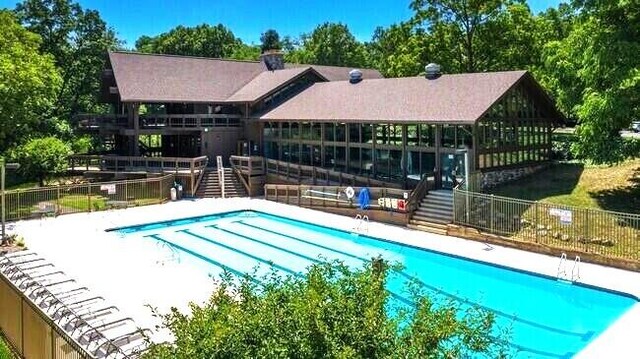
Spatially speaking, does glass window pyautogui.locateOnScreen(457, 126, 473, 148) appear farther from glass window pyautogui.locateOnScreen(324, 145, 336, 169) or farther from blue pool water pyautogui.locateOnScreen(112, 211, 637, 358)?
glass window pyautogui.locateOnScreen(324, 145, 336, 169)

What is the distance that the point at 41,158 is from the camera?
28062mm

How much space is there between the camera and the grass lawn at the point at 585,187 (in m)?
20.0

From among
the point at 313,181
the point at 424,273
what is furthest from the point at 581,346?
the point at 313,181

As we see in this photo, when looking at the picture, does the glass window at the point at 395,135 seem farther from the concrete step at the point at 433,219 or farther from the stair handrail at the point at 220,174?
the stair handrail at the point at 220,174

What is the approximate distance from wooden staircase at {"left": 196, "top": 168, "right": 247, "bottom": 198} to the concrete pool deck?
378 centimetres

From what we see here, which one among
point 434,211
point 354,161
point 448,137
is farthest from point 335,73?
point 434,211

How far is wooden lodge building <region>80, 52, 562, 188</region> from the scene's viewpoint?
23172 mm

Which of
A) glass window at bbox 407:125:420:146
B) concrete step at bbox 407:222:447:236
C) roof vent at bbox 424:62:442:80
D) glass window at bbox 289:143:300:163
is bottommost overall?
concrete step at bbox 407:222:447:236

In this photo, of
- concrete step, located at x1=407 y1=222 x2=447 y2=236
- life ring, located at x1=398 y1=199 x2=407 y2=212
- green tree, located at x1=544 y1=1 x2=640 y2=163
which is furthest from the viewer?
life ring, located at x1=398 y1=199 x2=407 y2=212

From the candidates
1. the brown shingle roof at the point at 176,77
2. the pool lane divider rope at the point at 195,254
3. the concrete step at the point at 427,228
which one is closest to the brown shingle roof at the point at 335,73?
the brown shingle roof at the point at 176,77

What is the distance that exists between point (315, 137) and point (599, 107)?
46.5 feet

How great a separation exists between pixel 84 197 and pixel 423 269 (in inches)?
657

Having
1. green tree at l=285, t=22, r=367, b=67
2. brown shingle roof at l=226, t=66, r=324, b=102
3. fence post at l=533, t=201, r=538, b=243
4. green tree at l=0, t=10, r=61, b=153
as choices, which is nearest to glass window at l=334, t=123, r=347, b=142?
brown shingle roof at l=226, t=66, r=324, b=102

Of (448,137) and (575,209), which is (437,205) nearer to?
(448,137)
